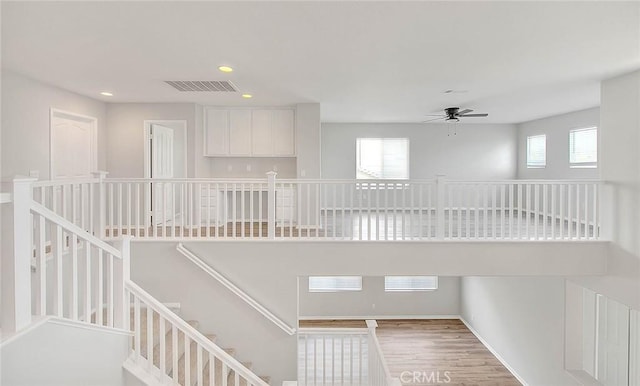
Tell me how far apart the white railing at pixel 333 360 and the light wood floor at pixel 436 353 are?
827 millimetres

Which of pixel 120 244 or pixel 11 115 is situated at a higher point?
pixel 11 115

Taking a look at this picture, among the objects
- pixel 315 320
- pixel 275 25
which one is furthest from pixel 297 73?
pixel 315 320

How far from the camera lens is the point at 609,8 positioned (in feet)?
9.42

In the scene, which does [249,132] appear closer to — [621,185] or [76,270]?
[76,270]

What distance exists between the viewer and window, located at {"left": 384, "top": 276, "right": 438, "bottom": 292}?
10469 mm

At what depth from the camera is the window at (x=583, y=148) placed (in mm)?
7340

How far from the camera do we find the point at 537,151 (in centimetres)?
940

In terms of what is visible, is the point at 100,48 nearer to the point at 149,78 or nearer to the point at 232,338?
the point at 149,78

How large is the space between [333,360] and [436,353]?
4.71 meters

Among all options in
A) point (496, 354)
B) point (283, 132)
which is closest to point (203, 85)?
point (283, 132)

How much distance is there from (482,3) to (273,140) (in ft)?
17.0

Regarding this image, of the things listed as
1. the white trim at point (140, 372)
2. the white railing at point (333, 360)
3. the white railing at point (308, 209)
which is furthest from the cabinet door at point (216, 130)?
the white trim at point (140, 372)

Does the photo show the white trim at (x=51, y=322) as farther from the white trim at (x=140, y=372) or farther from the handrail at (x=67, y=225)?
the handrail at (x=67, y=225)

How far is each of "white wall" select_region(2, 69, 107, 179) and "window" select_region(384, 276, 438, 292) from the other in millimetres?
8148
